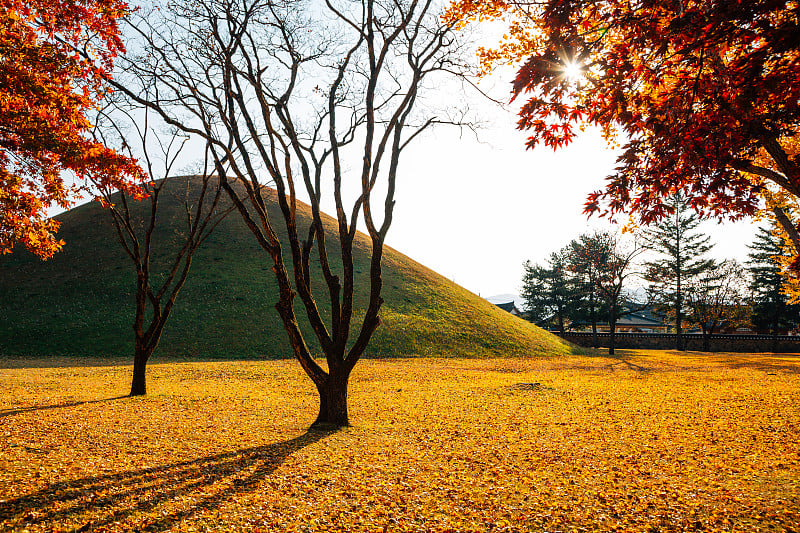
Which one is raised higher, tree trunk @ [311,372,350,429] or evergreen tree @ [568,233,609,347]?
evergreen tree @ [568,233,609,347]

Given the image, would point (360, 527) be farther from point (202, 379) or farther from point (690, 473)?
point (202, 379)

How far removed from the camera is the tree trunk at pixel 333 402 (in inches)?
377

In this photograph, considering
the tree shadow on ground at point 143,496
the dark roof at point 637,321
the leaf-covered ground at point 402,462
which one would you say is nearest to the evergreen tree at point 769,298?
the dark roof at point 637,321

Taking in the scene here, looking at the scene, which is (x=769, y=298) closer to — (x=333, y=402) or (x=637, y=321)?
(x=637, y=321)

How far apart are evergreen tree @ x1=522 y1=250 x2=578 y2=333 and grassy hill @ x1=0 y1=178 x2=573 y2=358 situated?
18916 mm

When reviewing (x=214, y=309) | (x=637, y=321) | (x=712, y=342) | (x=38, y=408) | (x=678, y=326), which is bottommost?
(x=38, y=408)

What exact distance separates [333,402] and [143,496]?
4.42m

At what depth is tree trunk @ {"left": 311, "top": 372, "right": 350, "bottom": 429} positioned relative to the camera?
9586mm

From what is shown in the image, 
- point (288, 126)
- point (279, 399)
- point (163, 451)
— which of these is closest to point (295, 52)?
point (288, 126)

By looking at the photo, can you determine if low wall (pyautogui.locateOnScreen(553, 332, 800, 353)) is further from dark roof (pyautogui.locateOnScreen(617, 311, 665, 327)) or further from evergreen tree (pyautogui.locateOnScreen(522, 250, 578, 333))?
dark roof (pyautogui.locateOnScreen(617, 311, 665, 327))

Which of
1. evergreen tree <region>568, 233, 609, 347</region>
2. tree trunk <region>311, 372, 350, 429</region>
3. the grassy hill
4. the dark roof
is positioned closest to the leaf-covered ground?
tree trunk <region>311, 372, 350, 429</region>

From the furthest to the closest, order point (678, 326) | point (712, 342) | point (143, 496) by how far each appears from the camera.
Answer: point (678, 326) → point (712, 342) → point (143, 496)

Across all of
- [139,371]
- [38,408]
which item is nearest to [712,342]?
[139,371]

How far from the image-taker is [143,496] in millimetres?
5723
